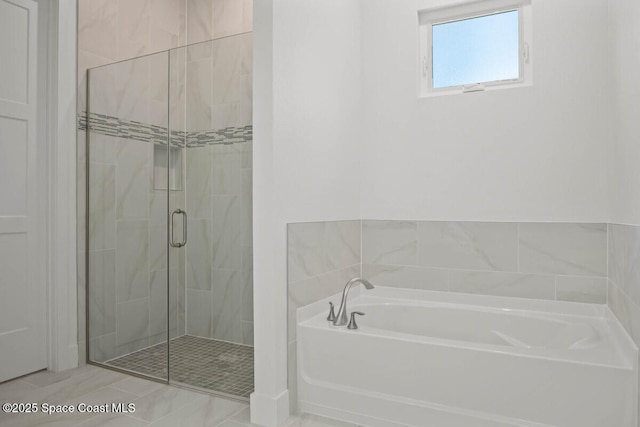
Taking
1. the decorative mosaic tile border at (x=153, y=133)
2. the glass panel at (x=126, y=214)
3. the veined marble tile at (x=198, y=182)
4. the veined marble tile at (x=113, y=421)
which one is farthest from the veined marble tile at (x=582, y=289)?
the glass panel at (x=126, y=214)

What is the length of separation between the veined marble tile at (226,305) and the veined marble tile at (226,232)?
0.07 m

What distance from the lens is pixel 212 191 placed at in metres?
2.88

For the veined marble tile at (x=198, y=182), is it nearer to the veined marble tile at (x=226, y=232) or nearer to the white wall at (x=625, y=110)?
the veined marble tile at (x=226, y=232)

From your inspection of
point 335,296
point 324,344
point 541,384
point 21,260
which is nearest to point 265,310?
point 324,344

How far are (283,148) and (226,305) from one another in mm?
1214

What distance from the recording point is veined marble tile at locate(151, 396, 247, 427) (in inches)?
82.3

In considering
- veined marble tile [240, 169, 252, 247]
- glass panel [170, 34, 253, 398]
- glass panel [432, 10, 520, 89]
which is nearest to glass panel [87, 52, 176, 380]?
glass panel [170, 34, 253, 398]

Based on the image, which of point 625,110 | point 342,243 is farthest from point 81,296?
point 625,110

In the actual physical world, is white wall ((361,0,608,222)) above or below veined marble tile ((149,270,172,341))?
above

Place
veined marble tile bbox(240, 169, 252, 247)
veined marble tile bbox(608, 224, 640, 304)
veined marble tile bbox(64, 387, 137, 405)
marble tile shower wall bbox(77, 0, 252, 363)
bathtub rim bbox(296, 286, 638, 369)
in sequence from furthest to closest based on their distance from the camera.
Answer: marble tile shower wall bbox(77, 0, 252, 363)
veined marble tile bbox(240, 169, 252, 247)
veined marble tile bbox(64, 387, 137, 405)
bathtub rim bbox(296, 286, 638, 369)
veined marble tile bbox(608, 224, 640, 304)

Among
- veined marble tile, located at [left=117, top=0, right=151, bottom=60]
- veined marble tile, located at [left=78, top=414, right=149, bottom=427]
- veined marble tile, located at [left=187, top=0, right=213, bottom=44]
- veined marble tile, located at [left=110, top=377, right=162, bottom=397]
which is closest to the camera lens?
veined marble tile, located at [left=78, top=414, right=149, bottom=427]

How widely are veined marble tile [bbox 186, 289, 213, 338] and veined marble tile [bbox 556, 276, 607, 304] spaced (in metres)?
2.16

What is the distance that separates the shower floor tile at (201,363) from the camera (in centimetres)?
254

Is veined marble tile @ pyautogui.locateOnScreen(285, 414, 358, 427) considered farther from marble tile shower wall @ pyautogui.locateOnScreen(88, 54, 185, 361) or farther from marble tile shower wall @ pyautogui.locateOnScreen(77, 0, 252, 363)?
marble tile shower wall @ pyautogui.locateOnScreen(77, 0, 252, 363)
